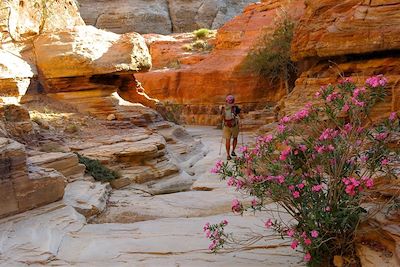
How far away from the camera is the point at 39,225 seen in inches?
206

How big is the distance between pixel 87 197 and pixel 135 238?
6.05 feet

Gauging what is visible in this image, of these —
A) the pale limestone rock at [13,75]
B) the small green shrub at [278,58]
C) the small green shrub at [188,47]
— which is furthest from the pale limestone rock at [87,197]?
the small green shrub at [188,47]

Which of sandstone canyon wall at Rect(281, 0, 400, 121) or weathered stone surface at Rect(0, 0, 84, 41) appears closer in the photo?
sandstone canyon wall at Rect(281, 0, 400, 121)

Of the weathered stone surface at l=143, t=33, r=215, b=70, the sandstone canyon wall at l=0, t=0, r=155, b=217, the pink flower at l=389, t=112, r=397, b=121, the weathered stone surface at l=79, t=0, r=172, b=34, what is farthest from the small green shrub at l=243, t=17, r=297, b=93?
the weathered stone surface at l=79, t=0, r=172, b=34

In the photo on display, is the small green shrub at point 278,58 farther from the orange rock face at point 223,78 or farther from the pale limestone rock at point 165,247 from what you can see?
the pale limestone rock at point 165,247

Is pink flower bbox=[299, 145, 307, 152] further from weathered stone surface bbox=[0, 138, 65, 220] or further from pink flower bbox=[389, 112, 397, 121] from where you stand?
weathered stone surface bbox=[0, 138, 65, 220]

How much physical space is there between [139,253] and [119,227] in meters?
1.06

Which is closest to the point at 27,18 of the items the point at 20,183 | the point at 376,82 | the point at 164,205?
the point at 164,205

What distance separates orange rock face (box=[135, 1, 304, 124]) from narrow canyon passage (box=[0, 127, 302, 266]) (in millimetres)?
14761

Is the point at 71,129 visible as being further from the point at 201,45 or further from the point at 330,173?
the point at 201,45

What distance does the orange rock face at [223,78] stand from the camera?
21.2m

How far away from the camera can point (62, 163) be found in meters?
7.08

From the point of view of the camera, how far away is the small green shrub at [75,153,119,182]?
25.8 ft

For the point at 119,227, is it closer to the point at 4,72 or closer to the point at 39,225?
the point at 39,225
